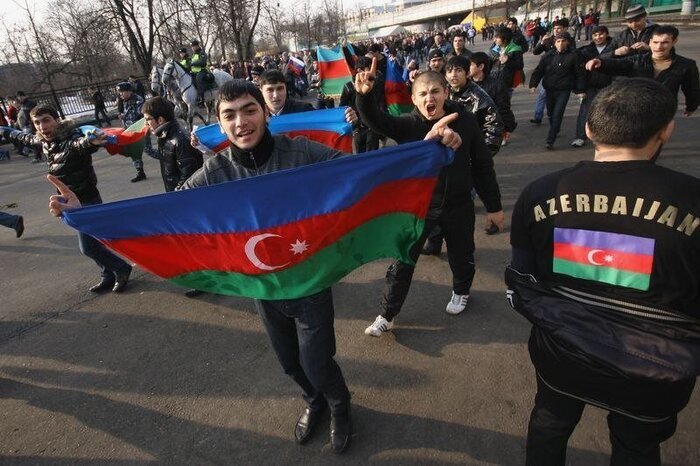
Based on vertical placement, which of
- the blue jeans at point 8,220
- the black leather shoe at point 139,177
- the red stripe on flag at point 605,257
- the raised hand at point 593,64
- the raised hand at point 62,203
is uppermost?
the raised hand at point 593,64

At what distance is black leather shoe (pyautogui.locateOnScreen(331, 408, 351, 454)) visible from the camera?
2.43 meters

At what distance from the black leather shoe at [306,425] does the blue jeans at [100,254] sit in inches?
119

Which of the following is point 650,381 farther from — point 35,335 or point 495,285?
point 35,335

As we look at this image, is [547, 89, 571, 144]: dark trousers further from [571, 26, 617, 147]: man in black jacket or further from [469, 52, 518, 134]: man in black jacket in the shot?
[469, 52, 518, 134]: man in black jacket

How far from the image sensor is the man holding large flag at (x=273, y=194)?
203 centimetres

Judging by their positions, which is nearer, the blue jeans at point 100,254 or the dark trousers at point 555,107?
the blue jeans at point 100,254

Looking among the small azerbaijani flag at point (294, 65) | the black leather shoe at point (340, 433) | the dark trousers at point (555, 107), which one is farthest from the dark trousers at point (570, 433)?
the small azerbaijani flag at point (294, 65)

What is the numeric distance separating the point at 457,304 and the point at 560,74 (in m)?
5.55

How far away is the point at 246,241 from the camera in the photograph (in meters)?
2.09

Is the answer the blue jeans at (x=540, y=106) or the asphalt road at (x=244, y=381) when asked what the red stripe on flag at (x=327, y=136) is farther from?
the blue jeans at (x=540, y=106)

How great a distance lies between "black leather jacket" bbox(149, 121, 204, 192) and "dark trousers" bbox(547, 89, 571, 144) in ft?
20.4

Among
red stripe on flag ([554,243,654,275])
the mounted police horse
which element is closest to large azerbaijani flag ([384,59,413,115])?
red stripe on flag ([554,243,654,275])

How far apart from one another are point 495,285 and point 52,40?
37.9 meters

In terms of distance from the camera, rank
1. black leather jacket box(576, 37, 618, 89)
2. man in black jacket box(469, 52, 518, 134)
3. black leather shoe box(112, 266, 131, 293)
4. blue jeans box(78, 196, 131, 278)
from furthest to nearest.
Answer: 1. black leather jacket box(576, 37, 618, 89)
2. man in black jacket box(469, 52, 518, 134)
3. black leather shoe box(112, 266, 131, 293)
4. blue jeans box(78, 196, 131, 278)
